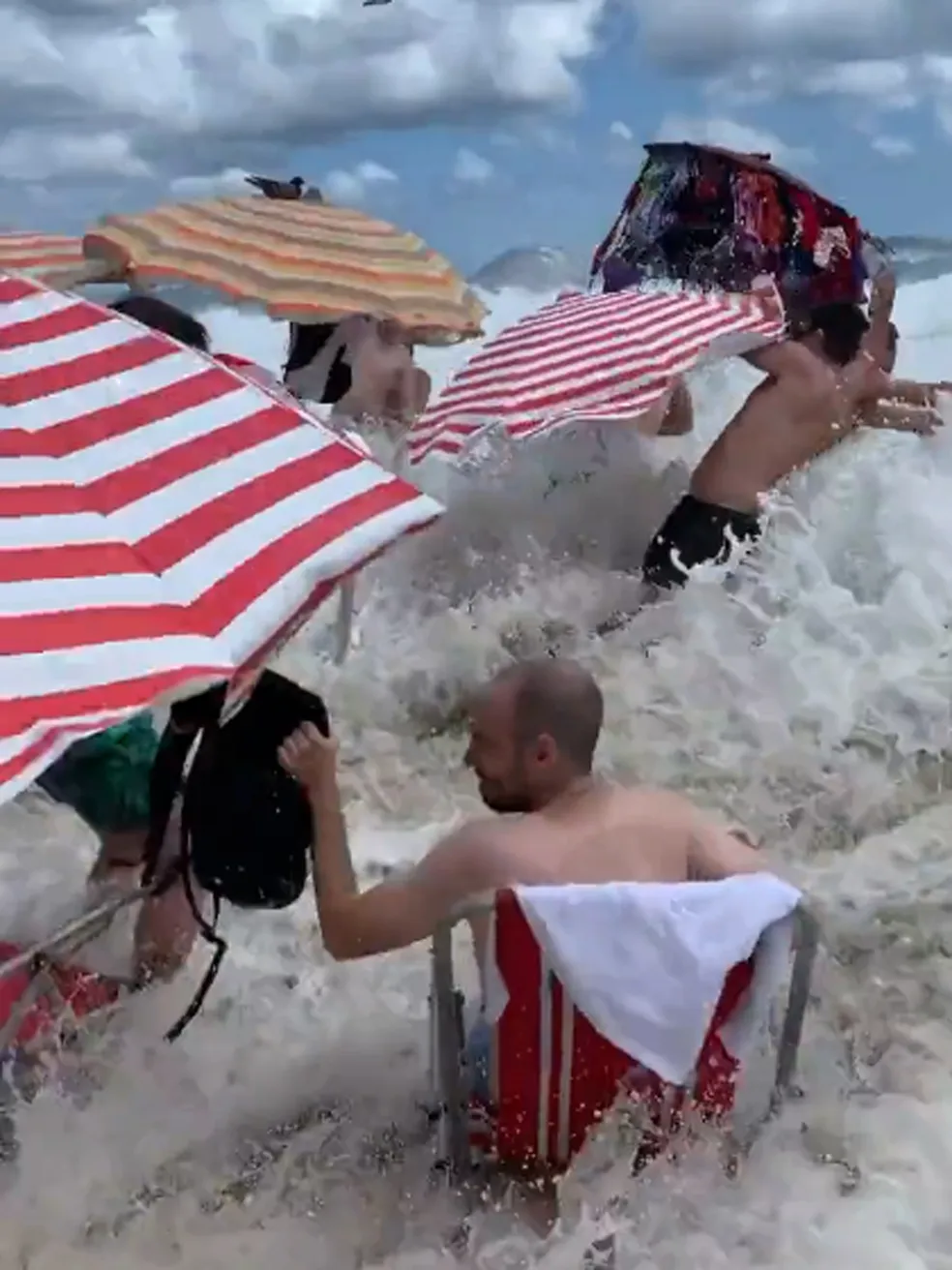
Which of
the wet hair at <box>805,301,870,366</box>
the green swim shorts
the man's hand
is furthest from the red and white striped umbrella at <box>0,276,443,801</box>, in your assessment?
the wet hair at <box>805,301,870,366</box>

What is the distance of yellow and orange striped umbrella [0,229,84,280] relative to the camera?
3.52 meters

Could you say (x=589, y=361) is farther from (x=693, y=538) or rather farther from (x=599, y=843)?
(x=599, y=843)

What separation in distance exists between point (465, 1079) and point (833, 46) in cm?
368

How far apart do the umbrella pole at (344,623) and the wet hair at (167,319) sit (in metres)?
1.19

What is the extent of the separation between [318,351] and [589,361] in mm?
735

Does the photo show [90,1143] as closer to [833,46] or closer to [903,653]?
[903,653]

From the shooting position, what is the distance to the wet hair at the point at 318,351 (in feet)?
13.5

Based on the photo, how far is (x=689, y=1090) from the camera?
193 centimetres

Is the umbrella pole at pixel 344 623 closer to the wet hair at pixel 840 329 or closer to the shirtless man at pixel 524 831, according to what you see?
the wet hair at pixel 840 329

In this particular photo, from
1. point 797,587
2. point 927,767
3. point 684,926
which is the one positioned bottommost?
point 927,767

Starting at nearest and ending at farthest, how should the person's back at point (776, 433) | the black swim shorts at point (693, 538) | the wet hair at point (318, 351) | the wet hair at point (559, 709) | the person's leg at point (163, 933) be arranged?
the wet hair at point (559, 709) < the person's leg at point (163, 933) < the person's back at point (776, 433) < the black swim shorts at point (693, 538) < the wet hair at point (318, 351)

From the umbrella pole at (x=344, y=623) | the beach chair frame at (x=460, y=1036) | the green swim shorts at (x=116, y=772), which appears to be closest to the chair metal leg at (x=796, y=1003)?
the beach chair frame at (x=460, y=1036)

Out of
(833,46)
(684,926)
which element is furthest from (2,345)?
(833,46)

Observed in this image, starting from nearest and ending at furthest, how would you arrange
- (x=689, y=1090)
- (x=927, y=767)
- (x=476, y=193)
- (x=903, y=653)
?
(x=689, y=1090), (x=927, y=767), (x=903, y=653), (x=476, y=193)
